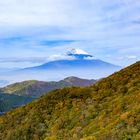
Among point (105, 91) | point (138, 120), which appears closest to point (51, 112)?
point (105, 91)

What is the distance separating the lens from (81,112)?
83812 mm

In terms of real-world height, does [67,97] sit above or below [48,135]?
above

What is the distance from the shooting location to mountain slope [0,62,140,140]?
68812 millimetres

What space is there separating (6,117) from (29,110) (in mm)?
6919

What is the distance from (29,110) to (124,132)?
4736cm

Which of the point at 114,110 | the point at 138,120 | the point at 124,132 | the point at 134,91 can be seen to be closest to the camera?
the point at 124,132

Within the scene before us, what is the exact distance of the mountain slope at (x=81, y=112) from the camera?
68.8 m

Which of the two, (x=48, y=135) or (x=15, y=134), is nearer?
(x=48, y=135)

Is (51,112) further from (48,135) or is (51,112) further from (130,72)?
(130,72)

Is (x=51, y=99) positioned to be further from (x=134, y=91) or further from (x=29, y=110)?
(x=134, y=91)

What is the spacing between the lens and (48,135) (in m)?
81.2

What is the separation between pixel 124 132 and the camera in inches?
2074

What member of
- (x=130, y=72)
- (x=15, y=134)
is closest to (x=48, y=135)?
(x=15, y=134)

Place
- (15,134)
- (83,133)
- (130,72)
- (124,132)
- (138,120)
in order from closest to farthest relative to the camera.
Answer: (124,132) → (138,120) → (83,133) → (15,134) → (130,72)
